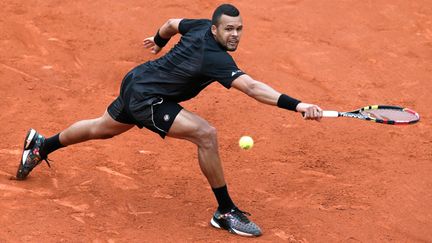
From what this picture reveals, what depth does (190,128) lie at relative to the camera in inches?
292

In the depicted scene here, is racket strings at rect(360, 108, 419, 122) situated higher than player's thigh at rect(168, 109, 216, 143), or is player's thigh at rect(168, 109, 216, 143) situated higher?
racket strings at rect(360, 108, 419, 122)

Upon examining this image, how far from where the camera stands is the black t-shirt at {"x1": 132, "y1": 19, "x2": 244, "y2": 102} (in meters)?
7.27

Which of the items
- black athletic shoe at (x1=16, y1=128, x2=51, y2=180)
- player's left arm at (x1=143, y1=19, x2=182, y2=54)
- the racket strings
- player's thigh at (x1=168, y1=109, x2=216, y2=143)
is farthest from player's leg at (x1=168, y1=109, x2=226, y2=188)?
black athletic shoe at (x1=16, y1=128, x2=51, y2=180)

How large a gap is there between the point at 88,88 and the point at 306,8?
392cm

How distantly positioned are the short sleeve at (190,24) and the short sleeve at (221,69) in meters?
0.65

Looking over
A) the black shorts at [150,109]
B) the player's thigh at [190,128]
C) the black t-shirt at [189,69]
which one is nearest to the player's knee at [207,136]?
the player's thigh at [190,128]

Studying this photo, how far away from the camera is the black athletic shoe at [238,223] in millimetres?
7641

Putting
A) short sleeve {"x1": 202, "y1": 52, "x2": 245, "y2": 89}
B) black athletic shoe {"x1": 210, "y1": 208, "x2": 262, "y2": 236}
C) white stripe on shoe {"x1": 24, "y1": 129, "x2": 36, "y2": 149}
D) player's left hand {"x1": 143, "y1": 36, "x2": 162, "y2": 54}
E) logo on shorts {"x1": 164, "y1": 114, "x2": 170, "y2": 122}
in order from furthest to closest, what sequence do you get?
player's left hand {"x1": 143, "y1": 36, "x2": 162, "y2": 54}
white stripe on shoe {"x1": 24, "y1": 129, "x2": 36, "y2": 149}
black athletic shoe {"x1": 210, "y1": 208, "x2": 262, "y2": 236}
logo on shorts {"x1": 164, "y1": 114, "x2": 170, "y2": 122}
short sleeve {"x1": 202, "y1": 52, "x2": 245, "y2": 89}

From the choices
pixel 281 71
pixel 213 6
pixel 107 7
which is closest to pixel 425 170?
pixel 281 71

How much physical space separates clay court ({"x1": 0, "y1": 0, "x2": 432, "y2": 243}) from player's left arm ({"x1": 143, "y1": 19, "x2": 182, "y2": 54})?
1.29m

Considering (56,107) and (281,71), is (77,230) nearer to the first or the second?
(56,107)

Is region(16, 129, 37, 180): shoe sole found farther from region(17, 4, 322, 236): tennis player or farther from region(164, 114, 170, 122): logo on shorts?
region(164, 114, 170, 122): logo on shorts

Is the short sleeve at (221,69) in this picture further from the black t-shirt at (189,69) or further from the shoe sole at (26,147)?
the shoe sole at (26,147)

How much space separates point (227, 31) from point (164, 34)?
130cm
